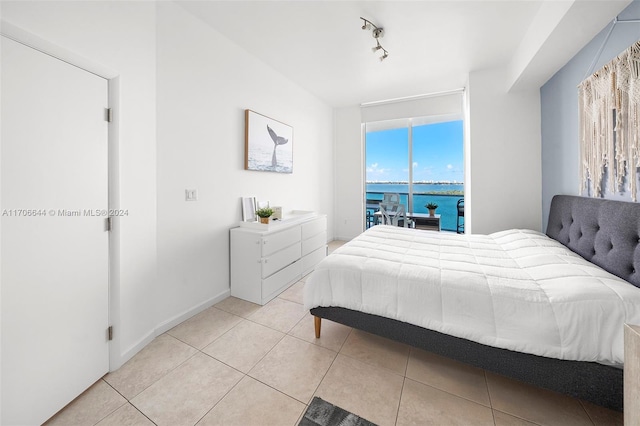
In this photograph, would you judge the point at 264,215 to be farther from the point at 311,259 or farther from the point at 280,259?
the point at 311,259

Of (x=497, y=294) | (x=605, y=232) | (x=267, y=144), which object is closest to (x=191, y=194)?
(x=267, y=144)

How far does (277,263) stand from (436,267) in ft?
5.33

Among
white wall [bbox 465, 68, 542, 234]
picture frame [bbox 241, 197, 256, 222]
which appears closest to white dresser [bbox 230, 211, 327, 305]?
picture frame [bbox 241, 197, 256, 222]

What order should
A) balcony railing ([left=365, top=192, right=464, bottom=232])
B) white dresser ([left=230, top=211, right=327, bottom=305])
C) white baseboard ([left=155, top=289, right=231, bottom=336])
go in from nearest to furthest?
white baseboard ([left=155, top=289, right=231, bottom=336]), white dresser ([left=230, top=211, right=327, bottom=305]), balcony railing ([left=365, top=192, right=464, bottom=232])

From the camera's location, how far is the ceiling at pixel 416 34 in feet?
6.42

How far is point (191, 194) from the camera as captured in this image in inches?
85.2

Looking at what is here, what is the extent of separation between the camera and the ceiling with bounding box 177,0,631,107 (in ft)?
6.42

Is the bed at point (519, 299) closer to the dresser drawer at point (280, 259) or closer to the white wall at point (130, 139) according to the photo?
the dresser drawer at point (280, 259)

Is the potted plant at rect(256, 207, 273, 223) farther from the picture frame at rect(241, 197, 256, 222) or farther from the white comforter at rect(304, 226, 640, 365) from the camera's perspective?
the white comforter at rect(304, 226, 640, 365)

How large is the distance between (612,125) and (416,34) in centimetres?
183

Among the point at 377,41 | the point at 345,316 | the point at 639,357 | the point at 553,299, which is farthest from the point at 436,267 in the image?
the point at 377,41

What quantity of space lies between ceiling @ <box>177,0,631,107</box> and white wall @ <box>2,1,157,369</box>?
29.6 inches

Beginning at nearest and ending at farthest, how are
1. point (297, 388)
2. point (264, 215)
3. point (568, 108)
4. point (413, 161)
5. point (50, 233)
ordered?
point (50, 233), point (297, 388), point (568, 108), point (264, 215), point (413, 161)

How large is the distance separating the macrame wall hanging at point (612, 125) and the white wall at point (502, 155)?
3.16 feet
